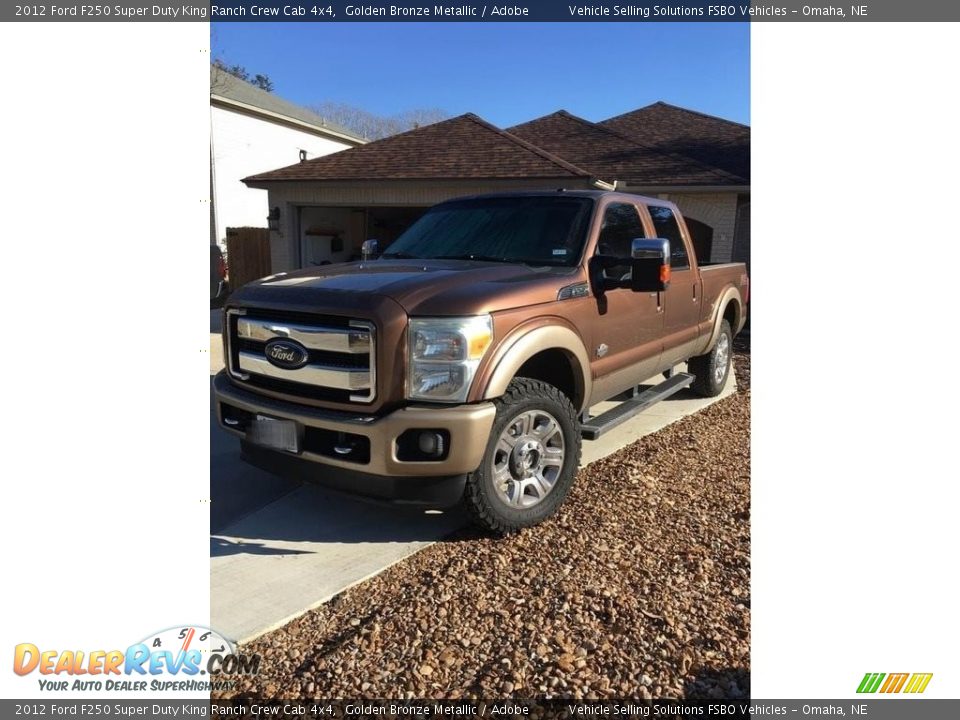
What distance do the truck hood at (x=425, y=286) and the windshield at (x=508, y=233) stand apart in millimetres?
223

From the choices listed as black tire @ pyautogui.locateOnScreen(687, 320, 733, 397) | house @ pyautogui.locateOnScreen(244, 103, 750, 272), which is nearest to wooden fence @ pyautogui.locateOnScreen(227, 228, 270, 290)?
house @ pyautogui.locateOnScreen(244, 103, 750, 272)

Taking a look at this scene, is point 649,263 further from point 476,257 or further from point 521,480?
point 521,480

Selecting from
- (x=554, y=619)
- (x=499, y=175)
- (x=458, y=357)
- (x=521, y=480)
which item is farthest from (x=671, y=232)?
(x=499, y=175)

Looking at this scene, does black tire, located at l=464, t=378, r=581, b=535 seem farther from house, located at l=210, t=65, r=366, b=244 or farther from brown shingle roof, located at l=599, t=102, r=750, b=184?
house, located at l=210, t=65, r=366, b=244

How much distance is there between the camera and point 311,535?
3646 mm

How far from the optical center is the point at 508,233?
4449 millimetres

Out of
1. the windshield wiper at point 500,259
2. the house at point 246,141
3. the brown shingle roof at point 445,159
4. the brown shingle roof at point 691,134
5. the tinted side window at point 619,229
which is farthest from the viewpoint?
A: the house at point 246,141

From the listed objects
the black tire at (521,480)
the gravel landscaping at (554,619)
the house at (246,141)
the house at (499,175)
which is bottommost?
the gravel landscaping at (554,619)

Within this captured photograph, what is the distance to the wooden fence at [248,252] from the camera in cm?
1725

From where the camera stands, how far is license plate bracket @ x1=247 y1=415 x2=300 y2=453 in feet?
11.0

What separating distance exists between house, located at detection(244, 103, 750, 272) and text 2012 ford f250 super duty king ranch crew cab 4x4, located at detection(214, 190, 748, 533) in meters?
7.33

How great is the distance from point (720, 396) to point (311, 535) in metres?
4.95

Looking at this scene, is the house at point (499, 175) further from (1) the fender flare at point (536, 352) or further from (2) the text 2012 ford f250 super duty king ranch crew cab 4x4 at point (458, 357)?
(1) the fender flare at point (536, 352)
